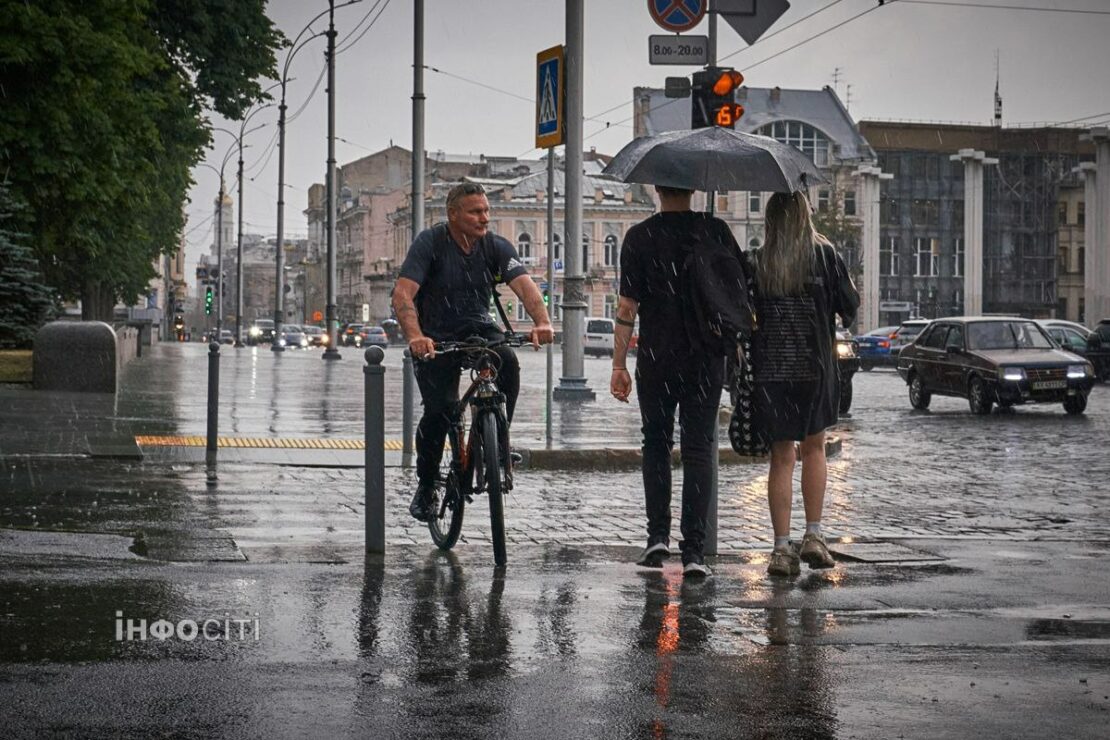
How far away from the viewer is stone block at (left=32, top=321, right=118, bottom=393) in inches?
915

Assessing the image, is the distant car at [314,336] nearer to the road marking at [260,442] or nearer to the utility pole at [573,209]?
the utility pole at [573,209]

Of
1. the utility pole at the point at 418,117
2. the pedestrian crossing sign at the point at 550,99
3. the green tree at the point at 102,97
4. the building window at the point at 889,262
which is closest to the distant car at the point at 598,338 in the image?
the building window at the point at 889,262

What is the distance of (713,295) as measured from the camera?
772 centimetres

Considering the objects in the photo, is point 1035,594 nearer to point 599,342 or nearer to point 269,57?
point 269,57

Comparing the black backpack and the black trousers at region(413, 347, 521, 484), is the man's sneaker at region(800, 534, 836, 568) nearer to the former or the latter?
the black backpack

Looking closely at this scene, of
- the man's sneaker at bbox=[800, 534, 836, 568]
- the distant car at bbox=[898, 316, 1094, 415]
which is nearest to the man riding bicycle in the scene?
the man's sneaker at bbox=[800, 534, 836, 568]

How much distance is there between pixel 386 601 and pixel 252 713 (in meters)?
2.04

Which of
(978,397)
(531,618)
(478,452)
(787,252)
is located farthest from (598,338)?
(531,618)

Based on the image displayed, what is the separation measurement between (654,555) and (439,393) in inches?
55.9

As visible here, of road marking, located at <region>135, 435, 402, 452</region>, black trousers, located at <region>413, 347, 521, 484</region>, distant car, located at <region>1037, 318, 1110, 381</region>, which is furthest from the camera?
distant car, located at <region>1037, 318, 1110, 381</region>

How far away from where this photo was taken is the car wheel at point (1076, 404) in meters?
25.3

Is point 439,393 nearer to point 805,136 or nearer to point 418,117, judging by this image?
point 418,117

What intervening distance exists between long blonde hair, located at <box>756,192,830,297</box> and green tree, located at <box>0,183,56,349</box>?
19.6 m

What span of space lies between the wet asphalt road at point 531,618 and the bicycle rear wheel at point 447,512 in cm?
17
